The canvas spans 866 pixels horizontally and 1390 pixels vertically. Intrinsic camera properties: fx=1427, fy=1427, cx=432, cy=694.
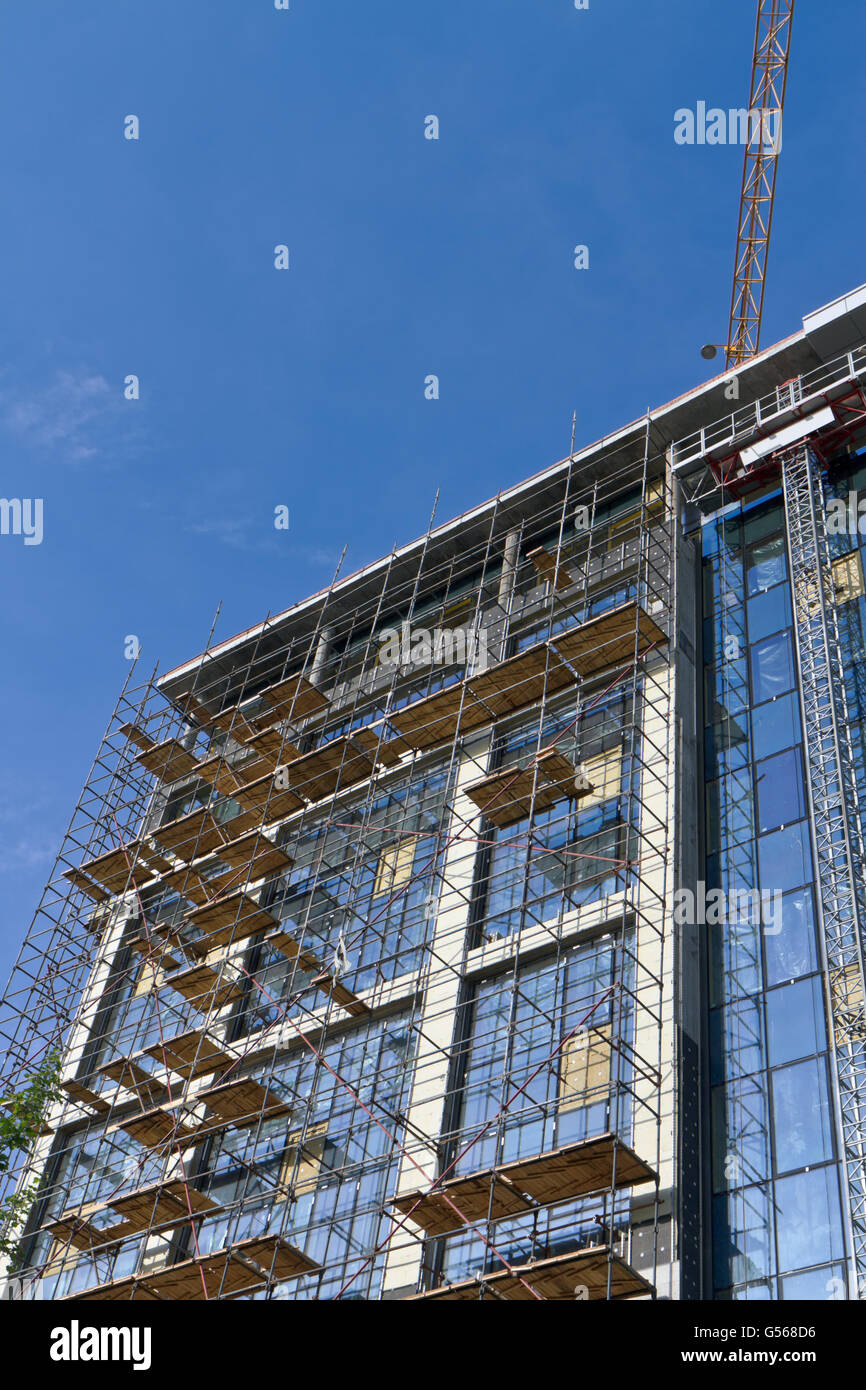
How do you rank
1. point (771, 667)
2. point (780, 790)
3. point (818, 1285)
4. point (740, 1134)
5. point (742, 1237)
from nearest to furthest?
1. point (818, 1285)
2. point (742, 1237)
3. point (740, 1134)
4. point (780, 790)
5. point (771, 667)

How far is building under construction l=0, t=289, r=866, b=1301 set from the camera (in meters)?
24.5

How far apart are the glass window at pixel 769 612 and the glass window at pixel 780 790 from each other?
3723mm

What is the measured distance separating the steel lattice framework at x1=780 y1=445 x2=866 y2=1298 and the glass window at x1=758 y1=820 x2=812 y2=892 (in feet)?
3.07

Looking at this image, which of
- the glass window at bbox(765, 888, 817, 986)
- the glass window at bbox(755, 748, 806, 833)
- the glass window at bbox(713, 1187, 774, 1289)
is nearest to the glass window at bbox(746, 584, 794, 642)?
the glass window at bbox(755, 748, 806, 833)

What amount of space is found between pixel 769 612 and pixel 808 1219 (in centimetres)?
1419

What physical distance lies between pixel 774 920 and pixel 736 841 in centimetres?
240

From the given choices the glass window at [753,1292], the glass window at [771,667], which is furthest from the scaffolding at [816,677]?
the glass window at [753,1292]

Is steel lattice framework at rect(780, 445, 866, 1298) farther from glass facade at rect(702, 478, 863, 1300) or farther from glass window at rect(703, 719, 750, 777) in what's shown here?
glass window at rect(703, 719, 750, 777)

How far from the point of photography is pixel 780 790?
95.6ft

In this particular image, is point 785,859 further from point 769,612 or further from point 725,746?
point 769,612

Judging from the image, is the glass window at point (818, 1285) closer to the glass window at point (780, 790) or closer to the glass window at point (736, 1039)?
the glass window at point (736, 1039)

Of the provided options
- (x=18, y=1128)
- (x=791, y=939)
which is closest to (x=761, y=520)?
(x=791, y=939)

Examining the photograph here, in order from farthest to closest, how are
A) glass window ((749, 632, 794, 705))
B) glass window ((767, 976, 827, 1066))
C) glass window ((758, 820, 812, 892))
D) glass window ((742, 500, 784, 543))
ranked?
glass window ((742, 500, 784, 543)) → glass window ((749, 632, 794, 705)) → glass window ((758, 820, 812, 892)) → glass window ((767, 976, 827, 1066))
